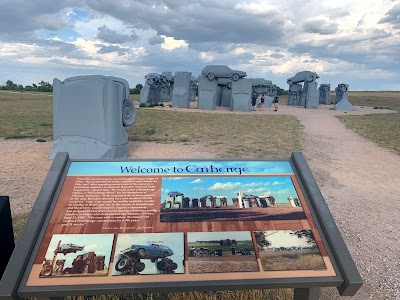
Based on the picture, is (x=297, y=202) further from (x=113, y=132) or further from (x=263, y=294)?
(x=113, y=132)

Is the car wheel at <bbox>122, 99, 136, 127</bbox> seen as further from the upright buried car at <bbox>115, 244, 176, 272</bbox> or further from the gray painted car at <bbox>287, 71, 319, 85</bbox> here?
the gray painted car at <bbox>287, 71, 319, 85</bbox>

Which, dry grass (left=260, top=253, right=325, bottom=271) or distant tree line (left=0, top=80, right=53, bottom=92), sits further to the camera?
distant tree line (left=0, top=80, right=53, bottom=92)

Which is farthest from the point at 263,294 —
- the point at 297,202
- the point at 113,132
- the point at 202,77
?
the point at 202,77

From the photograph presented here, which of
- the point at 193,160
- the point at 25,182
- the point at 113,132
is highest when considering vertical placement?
the point at 193,160

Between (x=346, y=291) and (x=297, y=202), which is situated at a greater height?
(x=297, y=202)

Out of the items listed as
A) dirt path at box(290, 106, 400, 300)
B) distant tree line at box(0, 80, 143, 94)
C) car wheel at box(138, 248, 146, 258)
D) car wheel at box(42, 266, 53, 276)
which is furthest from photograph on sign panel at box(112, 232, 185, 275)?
distant tree line at box(0, 80, 143, 94)

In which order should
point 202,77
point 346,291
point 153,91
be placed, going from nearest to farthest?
point 346,291 → point 202,77 → point 153,91

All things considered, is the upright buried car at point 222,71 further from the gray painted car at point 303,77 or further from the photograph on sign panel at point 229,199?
the photograph on sign panel at point 229,199

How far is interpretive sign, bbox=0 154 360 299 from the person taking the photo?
6.82 feet

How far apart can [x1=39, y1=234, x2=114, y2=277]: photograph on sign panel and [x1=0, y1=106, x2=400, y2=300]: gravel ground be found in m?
2.10

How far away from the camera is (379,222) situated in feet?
16.5

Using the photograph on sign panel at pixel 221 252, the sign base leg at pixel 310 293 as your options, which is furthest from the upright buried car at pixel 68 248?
the sign base leg at pixel 310 293

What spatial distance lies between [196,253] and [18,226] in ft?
10.0

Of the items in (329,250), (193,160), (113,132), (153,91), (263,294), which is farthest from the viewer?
(153,91)
